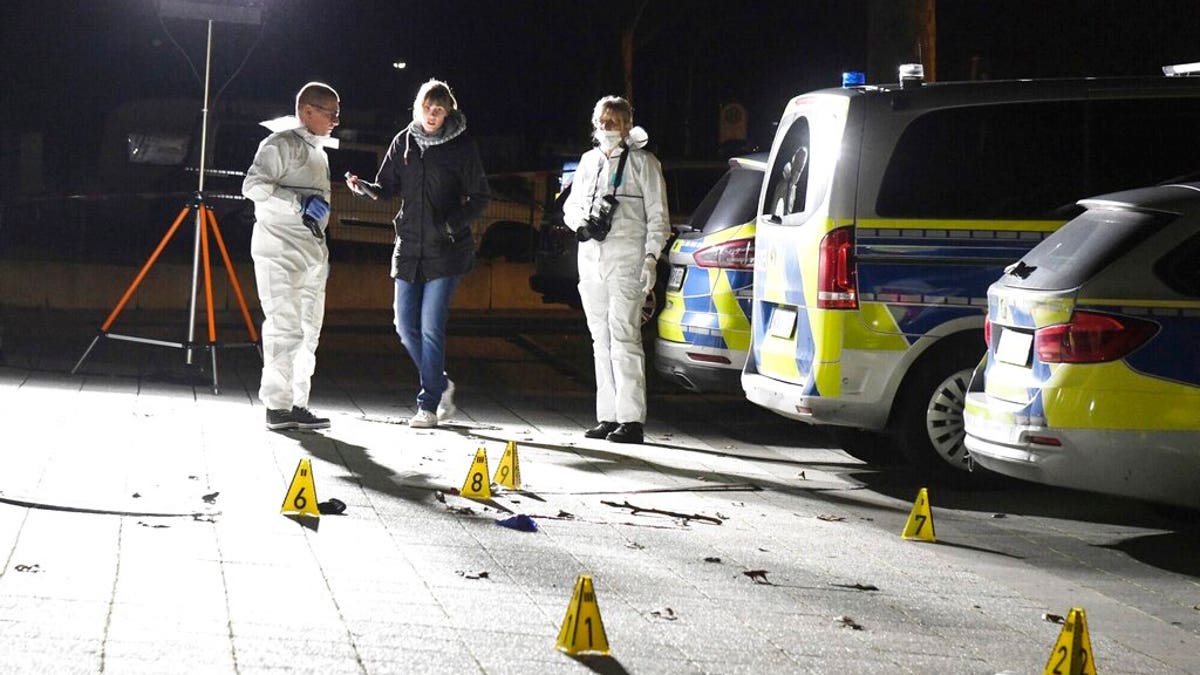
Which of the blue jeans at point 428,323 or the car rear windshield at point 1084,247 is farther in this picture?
the blue jeans at point 428,323

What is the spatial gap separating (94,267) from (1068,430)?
12.9m

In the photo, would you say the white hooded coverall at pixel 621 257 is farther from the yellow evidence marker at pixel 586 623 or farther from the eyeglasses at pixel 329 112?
the yellow evidence marker at pixel 586 623

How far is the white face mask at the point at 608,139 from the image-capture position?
34.0ft

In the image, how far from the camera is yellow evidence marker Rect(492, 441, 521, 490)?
8.42m

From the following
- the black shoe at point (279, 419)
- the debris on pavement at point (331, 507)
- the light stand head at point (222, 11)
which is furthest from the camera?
the light stand head at point (222, 11)

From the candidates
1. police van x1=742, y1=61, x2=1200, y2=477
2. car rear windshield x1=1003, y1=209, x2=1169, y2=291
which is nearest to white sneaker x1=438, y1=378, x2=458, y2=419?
police van x1=742, y1=61, x2=1200, y2=477

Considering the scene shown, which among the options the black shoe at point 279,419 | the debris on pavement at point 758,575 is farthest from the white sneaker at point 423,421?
the debris on pavement at point 758,575

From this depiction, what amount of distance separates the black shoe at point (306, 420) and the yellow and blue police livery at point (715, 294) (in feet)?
6.74

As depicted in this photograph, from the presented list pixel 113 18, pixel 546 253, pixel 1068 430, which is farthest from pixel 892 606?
pixel 113 18

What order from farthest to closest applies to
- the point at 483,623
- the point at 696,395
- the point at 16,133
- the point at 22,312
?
the point at 16,133, the point at 22,312, the point at 696,395, the point at 483,623

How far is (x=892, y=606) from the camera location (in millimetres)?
6309

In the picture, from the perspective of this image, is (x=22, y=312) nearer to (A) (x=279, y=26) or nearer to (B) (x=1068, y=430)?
(B) (x=1068, y=430)

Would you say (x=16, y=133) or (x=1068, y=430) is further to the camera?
(x=16, y=133)

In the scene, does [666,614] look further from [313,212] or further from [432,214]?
[432,214]
